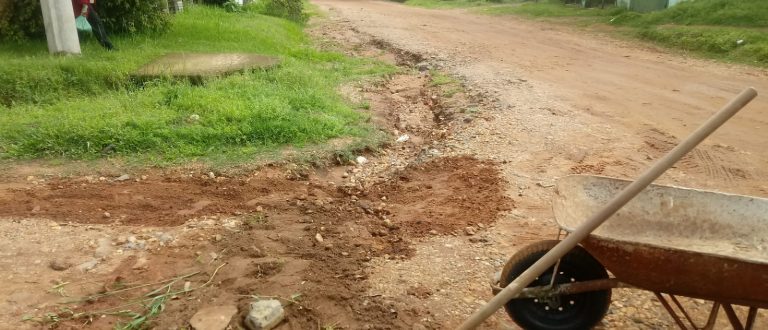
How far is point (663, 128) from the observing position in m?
6.44

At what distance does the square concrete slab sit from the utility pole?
123 cm

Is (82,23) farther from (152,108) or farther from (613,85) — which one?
(613,85)

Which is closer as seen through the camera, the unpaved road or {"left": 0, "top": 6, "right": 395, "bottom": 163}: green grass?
the unpaved road

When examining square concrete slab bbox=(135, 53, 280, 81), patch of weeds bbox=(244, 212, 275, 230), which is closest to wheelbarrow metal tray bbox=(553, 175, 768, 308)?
patch of weeds bbox=(244, 212, 275, 230)

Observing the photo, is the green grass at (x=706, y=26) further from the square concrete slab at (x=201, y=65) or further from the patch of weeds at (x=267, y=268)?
the patch of weeds at (x=267, y=268)

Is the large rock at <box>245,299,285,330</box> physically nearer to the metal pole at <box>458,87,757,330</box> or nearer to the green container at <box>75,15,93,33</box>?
the metal pole at <box>458,87,757,330</box>

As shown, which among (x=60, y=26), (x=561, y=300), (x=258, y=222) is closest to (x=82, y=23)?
(x=60, y=26)

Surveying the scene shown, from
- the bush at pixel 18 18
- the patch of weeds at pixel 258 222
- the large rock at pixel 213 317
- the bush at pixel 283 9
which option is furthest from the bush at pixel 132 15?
the large rock at pixel 213 317

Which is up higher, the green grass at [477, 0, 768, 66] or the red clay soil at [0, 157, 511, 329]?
the green grass at [477, 0, 768, 66]

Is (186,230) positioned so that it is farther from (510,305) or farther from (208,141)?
(510,305)

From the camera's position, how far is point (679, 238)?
3.12 meters

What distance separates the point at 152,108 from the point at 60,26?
289cm

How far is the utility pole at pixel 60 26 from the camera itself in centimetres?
797

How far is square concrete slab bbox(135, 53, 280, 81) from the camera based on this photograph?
759 cm
